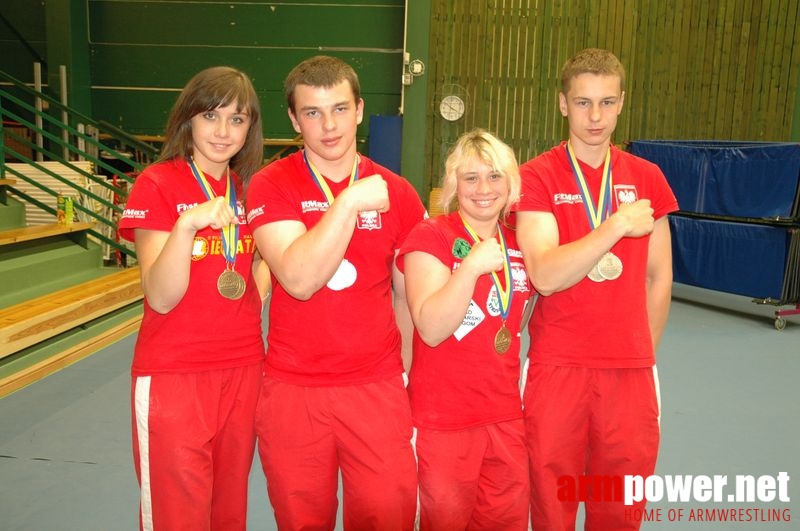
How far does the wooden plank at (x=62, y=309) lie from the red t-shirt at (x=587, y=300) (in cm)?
375

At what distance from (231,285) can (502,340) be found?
866 millimetres

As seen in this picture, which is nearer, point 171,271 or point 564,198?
point 171,271

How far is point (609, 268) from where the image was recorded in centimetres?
218

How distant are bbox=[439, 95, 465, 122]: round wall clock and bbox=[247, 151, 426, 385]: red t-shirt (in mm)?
9657

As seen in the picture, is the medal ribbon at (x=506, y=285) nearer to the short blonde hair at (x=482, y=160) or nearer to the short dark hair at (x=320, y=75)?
the short blonde hair at (x=482, y=160)

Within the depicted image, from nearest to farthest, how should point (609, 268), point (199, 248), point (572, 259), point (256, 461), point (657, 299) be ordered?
point (572, 259), point (199, 248), point (609, 268), point (657, 299), point (256, 461)

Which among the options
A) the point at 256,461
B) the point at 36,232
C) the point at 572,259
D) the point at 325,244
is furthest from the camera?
the point at 36,232

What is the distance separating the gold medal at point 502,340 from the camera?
6.89ft

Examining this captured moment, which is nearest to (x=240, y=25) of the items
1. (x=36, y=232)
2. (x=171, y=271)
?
(x=36, y=232)

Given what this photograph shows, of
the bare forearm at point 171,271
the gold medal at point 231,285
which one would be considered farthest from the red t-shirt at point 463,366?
the bare forearm at point 171,271

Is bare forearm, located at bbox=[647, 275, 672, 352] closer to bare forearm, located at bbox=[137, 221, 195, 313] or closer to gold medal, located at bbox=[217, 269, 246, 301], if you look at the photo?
gold medal, located at bbox=[217, 269, 246, 301]

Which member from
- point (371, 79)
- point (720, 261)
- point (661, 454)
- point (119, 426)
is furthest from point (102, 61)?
point (661, 454)

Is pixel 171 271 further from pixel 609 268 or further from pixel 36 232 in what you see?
pixel 36 232

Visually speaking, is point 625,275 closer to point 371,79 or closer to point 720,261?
point 720,261
